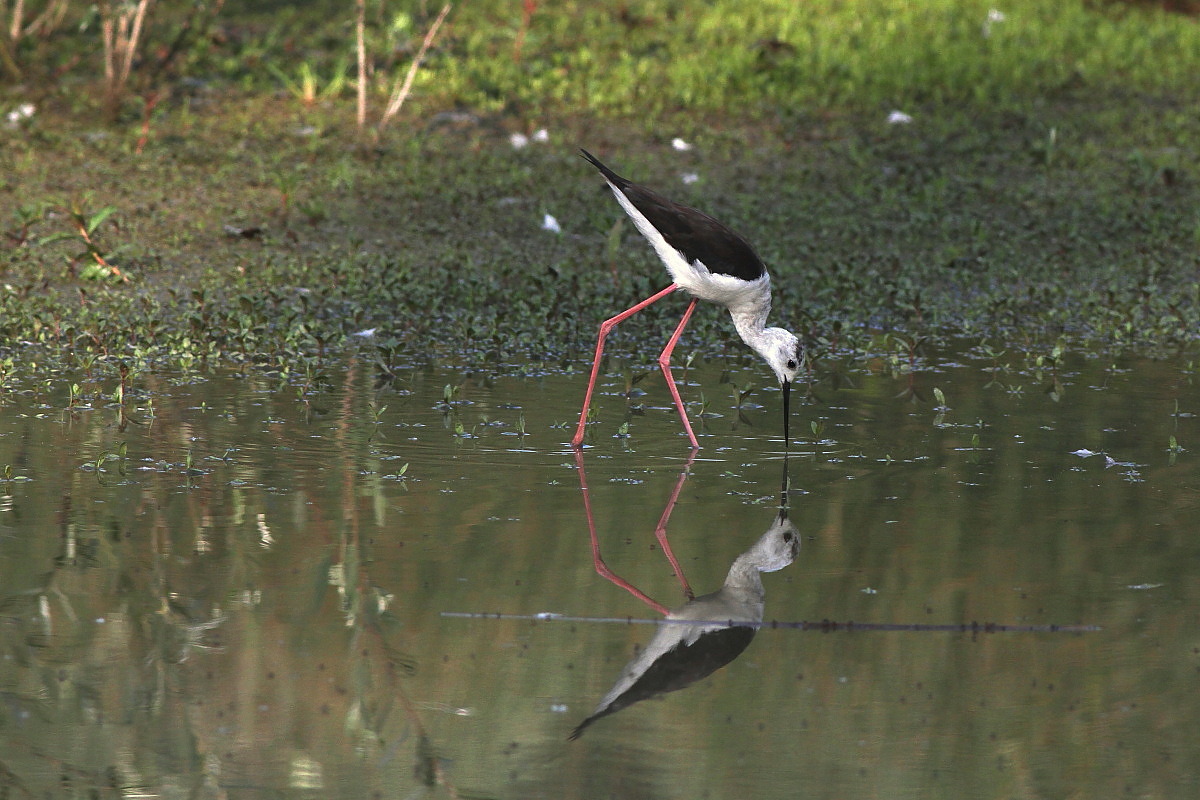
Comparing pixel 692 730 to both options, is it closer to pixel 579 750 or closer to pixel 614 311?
pixel 579 750

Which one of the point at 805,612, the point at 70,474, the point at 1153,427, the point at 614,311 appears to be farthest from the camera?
the point at 614,311

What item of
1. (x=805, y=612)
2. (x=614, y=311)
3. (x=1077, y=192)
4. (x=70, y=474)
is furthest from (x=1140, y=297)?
(x=70, y=474)

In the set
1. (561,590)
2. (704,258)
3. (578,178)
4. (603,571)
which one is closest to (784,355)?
(704,258)

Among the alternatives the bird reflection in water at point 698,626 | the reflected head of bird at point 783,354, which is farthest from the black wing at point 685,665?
the reflected head of bird at point 783,354

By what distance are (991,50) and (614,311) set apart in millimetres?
6068

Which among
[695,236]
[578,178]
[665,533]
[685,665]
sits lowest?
[578,178]

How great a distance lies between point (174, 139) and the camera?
11453 mm

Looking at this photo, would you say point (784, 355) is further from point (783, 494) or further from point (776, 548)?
point (776, 548)

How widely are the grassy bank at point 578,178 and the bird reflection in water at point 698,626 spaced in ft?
9.28

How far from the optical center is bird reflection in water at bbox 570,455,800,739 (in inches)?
167

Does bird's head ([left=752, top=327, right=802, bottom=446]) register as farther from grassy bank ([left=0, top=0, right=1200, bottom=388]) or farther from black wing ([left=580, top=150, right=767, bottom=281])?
grassy bank ([left=0, top=0, right=1200, bottom=388])

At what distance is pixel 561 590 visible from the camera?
4934 mm

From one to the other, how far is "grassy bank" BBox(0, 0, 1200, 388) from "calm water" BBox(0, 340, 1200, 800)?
1280 millimetres

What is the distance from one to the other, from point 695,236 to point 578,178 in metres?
4.50
